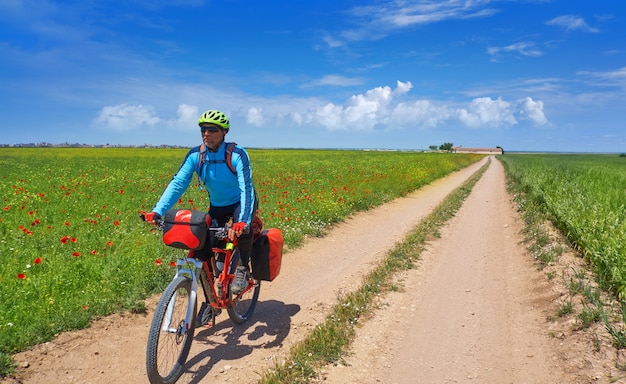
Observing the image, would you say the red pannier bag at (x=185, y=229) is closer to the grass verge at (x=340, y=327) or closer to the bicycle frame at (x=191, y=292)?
the bicycle frame at (x=191, y=292)

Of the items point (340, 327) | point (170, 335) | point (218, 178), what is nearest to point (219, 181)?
point (218, 178)

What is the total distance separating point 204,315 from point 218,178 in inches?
64.4

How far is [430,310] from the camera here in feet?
18.9

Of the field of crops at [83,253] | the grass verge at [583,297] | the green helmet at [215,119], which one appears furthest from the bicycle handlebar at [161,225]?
the grass verge at [583,297]

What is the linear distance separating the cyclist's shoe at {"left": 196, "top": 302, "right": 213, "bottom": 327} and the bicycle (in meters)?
0.06

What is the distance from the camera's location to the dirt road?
4.05 metres

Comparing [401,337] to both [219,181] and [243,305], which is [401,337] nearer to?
[243,305]

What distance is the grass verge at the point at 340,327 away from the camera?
393 cm

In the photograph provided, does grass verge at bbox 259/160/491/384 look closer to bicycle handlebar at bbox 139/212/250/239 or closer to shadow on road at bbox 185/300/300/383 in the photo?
shadow on road at bbox 185/300/300/383

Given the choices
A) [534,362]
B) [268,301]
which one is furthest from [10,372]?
[534,362]

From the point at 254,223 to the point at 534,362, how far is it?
3.67 metres

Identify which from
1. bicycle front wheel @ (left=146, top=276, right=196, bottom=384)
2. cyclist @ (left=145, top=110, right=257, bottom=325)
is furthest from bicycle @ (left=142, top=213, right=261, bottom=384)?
cyclist @ (left=145, top=110, right=257, bottom=325)

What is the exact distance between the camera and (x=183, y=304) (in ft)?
12.7

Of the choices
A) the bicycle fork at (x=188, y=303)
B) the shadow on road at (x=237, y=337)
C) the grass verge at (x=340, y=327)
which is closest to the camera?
the bicycle fork at (x=188, y=303)
